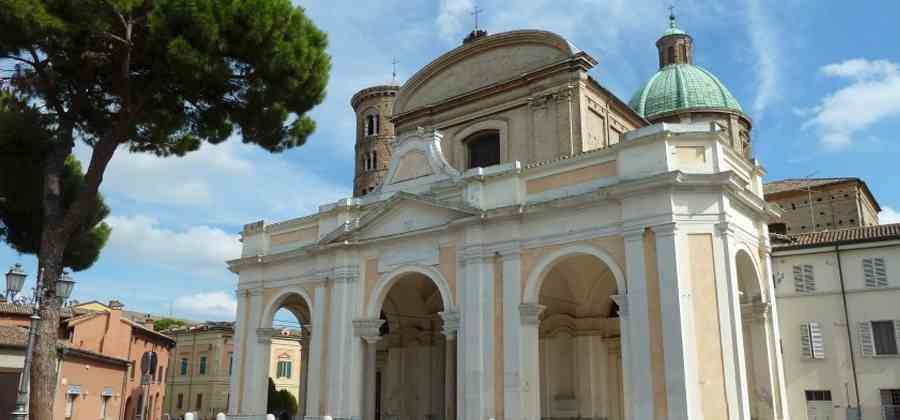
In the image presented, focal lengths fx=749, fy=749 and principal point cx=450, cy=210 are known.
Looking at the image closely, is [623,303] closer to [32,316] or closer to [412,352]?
[412,352]

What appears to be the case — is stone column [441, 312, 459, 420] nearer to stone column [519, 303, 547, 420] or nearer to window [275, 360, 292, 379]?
stone column [519, 303, 547, 420]

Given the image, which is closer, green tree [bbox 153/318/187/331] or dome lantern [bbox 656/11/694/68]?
dome lantern [bbox 656/11/694/68]

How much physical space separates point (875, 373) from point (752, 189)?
6.40 metres

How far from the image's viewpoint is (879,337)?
19.0 metres

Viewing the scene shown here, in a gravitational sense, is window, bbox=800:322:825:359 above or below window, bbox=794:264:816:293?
below

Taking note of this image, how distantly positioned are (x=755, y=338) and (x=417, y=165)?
8.90 m

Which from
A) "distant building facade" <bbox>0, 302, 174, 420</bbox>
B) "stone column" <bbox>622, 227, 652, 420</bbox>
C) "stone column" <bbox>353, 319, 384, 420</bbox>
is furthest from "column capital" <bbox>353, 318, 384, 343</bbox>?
"stone column" <bbox>622, 227, 652, 420</bbox>

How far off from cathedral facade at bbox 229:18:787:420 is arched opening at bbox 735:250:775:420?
0.11 ft

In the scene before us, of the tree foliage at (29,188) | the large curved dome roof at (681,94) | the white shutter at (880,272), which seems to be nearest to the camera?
the tree foliage at (29,188)

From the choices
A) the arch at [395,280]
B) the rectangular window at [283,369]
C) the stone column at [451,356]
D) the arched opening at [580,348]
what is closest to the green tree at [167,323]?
the rectangular window at [283,369]

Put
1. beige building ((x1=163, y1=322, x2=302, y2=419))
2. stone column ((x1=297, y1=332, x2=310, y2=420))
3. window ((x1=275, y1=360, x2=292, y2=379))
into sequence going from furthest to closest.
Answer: window ((x1=275, y1=360, x2=292, y2=379))
beige building ((x1=163, y1=322, x2=302, y2=419))
stone column ((x1=297, y1=332, x2=310, y2=420))

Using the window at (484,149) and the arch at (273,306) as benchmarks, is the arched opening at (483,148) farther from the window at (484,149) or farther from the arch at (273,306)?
the arch at (273,306)

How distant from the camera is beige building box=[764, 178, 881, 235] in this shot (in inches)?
1214

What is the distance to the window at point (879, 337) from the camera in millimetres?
18828
